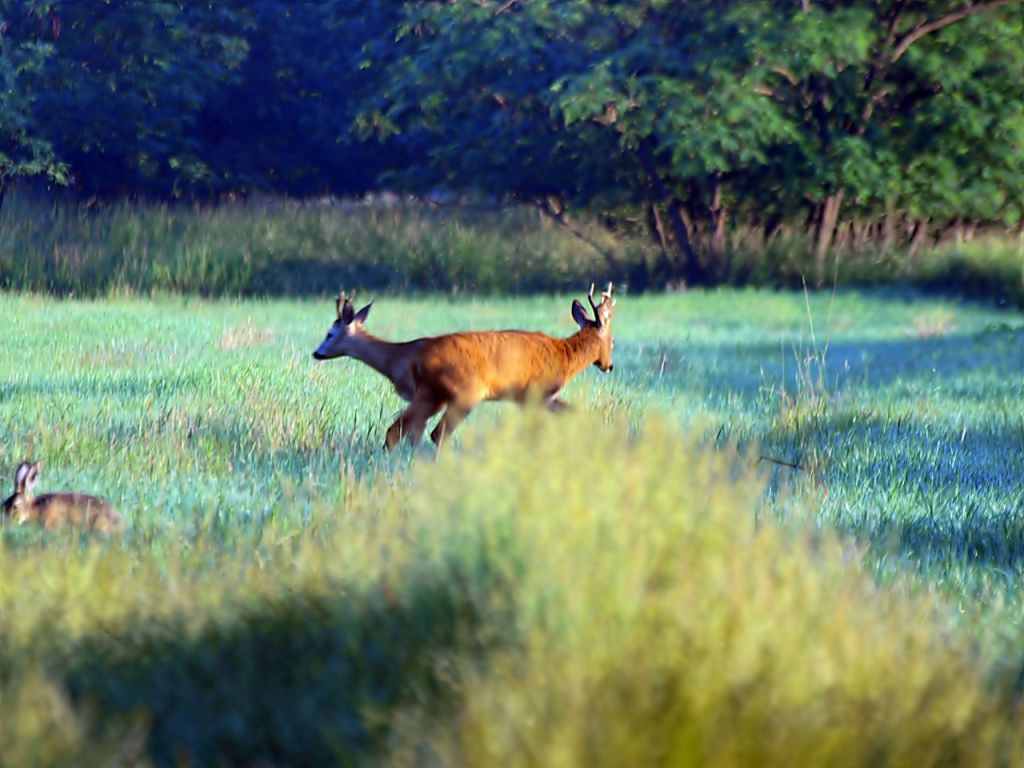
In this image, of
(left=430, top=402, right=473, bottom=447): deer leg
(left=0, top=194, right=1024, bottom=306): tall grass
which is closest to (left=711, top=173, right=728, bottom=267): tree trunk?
(left=0, top=194, right=1024, bottom=306): tall grass

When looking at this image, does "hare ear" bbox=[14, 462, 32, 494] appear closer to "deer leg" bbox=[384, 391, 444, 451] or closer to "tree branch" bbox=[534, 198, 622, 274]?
"deer leg" bbox=[384, 391, 444, 451]

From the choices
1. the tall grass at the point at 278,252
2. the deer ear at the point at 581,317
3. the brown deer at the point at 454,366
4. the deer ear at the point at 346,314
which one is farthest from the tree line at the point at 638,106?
the brown deer at the point at 454,366

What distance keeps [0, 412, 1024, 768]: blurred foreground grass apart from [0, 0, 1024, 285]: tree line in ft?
60.5

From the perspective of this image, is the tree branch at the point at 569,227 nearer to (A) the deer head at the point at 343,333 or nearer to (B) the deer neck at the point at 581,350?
(B) the deer neck at the point at 581,350

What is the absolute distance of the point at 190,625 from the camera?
4277 millimetres

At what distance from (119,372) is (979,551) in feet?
23.3

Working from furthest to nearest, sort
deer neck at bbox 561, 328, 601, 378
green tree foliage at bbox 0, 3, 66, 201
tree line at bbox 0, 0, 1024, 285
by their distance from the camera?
green tree foliage at bbox 0, 3, 66, 201
tree line at bbox 0, 0, 1024, 285
deer neck at bbox 561, 328, 601, 378

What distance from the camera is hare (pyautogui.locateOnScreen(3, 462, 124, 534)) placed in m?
6.00

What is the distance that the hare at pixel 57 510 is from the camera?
600 centimetres

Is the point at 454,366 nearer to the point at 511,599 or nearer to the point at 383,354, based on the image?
the point at 383,354

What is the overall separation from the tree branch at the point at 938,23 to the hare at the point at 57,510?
66.2 feet

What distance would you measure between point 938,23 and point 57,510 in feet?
67.7

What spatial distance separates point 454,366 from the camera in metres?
8.30

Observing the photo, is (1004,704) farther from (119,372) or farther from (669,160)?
(669,160)
